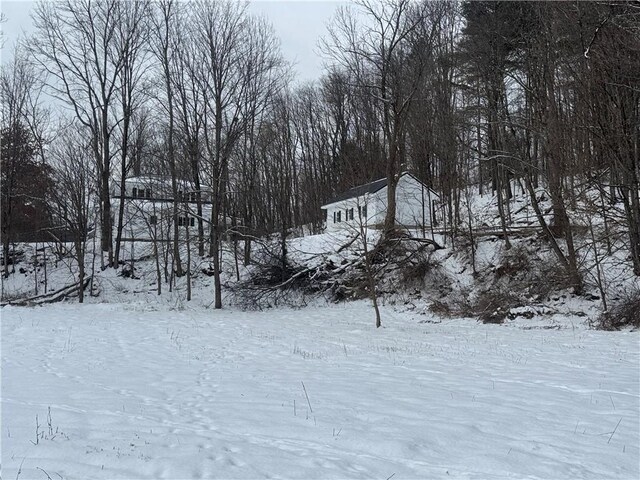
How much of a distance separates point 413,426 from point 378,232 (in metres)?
24.5

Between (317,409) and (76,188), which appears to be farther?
(76,188)

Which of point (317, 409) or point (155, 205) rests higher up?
point (155, 205)

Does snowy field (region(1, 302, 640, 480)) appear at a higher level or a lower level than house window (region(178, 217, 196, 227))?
lower

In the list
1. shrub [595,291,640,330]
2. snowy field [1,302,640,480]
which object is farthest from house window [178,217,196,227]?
shrub [595,291,640,330]

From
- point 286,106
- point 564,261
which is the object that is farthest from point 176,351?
point 286,106

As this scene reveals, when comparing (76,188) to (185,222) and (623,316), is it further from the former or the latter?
(623,316)

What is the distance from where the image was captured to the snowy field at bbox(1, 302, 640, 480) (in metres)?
4.15

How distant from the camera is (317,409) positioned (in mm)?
5961

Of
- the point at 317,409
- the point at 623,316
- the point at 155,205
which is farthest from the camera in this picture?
the point at 155,205

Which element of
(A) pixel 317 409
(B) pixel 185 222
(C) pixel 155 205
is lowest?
(A) pixel 317 409

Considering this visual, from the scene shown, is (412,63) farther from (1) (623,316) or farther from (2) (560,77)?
(1) (623,316)

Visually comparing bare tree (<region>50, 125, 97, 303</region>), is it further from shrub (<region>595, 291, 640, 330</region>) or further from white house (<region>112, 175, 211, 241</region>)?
shrub (<region>595, 291, 640, 330</region>)

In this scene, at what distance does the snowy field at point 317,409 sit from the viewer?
415 centimetres

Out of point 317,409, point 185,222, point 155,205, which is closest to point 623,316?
point 317,409
